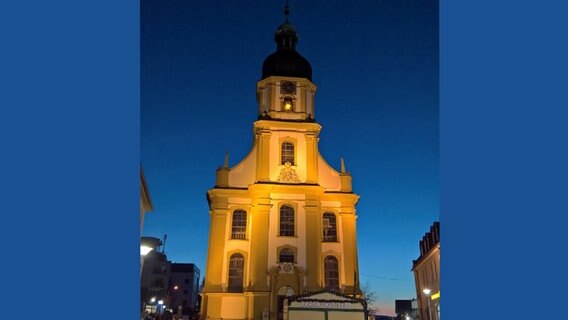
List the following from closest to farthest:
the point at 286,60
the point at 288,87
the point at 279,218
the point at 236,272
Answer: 1. the point at 236,272
2. the point at 279,218
3. the point at 288,87
4. the point at 286,60

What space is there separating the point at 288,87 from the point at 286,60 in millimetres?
1371

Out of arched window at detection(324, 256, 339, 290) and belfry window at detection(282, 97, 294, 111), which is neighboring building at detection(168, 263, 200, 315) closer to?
belfry window at detection(282, 97, 294, 111)

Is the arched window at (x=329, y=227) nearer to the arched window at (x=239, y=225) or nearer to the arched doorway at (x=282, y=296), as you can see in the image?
the arched doorway at (x=282, y=296)

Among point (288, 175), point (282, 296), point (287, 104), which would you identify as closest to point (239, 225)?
point (288, 175)

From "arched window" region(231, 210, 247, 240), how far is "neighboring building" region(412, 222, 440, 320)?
6.67 m

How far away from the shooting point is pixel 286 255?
16016mm

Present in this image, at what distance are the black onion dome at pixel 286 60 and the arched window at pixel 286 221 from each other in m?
5.99

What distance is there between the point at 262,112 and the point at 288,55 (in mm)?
2994

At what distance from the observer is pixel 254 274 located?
603 inches

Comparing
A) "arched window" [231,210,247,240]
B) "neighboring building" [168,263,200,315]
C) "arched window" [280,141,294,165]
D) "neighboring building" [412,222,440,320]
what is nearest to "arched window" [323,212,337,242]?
"arched window" [280,141,294,165]

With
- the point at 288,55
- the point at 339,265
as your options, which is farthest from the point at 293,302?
the point at 288,55

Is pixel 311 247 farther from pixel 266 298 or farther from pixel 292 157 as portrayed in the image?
pixel 292 157

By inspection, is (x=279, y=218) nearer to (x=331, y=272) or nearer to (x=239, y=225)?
(x=239, y=225)

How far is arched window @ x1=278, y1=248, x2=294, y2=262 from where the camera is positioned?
15953 millimetres
